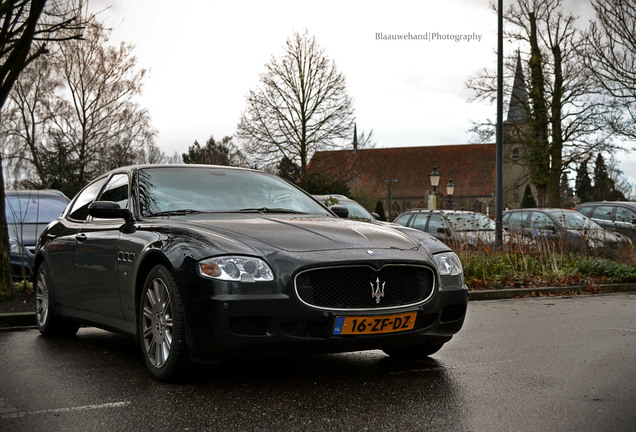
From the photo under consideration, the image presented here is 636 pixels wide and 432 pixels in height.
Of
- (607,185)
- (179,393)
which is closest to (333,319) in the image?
(179,393)

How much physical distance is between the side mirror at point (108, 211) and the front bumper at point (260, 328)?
1352 mm

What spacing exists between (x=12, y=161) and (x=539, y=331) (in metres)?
44.0

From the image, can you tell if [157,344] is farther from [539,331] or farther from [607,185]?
[607,185]

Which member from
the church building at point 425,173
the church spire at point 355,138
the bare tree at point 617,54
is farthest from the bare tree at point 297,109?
the church building at point 425,173

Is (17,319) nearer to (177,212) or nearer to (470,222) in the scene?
(177,212)

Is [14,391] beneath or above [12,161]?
beneath

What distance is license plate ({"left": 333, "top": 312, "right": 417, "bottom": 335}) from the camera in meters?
4.71

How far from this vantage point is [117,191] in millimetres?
6445

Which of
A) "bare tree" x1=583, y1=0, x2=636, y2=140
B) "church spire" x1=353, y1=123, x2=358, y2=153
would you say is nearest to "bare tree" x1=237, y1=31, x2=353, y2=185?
"church spire" x1=353, y1=123, x2=358, y2=153

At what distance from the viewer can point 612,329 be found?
26.2ft

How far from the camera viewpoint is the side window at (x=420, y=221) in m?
18.1

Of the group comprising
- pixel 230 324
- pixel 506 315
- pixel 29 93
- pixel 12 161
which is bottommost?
pixel 506 315

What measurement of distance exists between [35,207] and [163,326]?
30.7 ft

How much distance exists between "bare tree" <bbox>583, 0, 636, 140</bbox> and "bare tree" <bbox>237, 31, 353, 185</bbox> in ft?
58.0
